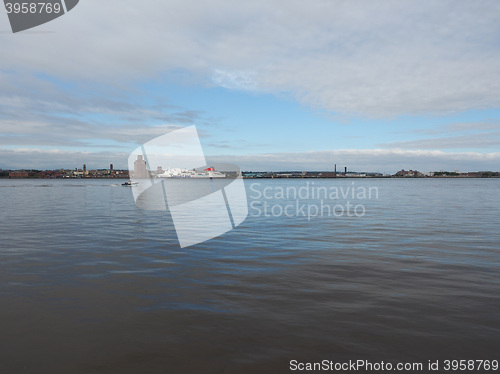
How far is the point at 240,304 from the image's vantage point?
9.66 metres

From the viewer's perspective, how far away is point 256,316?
877 cm

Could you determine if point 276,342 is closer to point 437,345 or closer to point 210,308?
point 210,308

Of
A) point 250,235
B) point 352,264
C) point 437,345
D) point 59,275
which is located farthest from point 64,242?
point 437,345

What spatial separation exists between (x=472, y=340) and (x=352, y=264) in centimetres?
694

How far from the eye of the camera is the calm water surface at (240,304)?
273 inches

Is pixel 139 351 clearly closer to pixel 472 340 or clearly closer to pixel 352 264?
pixel 472 340

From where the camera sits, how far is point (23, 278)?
12062mm

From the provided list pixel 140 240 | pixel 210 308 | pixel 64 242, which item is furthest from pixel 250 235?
pixel 210 308

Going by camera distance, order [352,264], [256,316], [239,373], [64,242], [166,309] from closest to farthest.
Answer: [239,373], [256,316], [166,309], [352,264], [64,242]

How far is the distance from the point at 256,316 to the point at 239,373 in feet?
8.31

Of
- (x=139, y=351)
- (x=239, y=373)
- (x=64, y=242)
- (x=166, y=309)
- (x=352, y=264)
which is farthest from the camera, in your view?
(x=64, y=242)

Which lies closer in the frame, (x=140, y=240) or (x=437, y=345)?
(x=437, y=345)

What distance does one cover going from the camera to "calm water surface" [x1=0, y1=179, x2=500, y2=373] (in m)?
6.93

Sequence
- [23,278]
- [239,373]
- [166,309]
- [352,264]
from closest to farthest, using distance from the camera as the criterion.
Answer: [239,373], [166,309], [23,278], [352,264]
